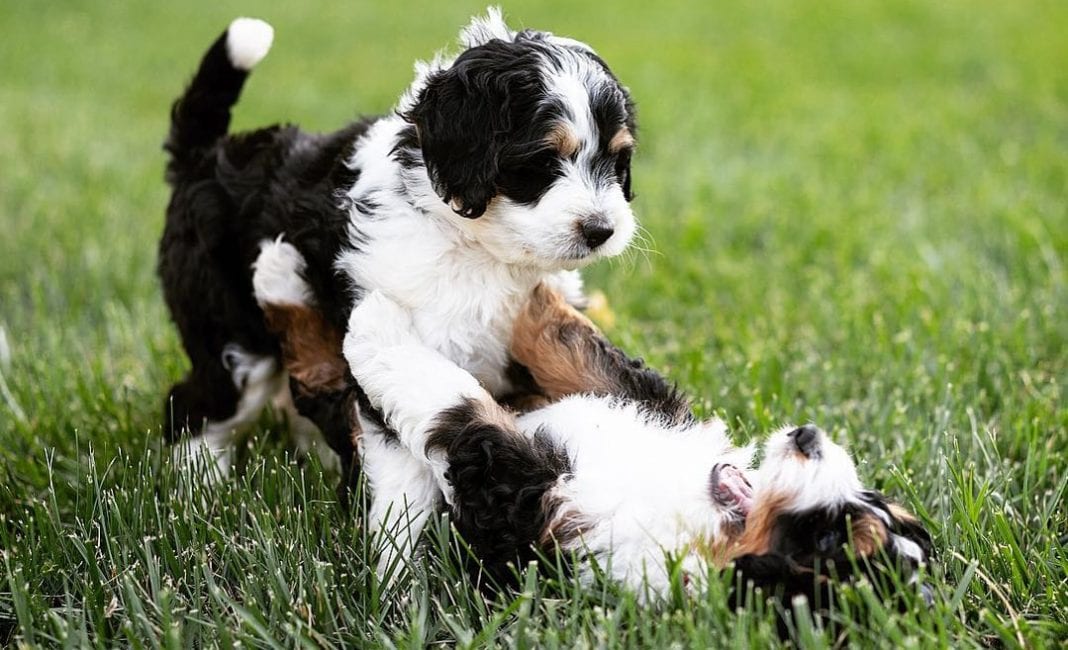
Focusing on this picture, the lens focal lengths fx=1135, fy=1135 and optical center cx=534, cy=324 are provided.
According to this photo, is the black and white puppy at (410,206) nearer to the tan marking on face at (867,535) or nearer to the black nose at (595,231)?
the black nose at (595,231)

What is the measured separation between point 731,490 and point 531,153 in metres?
0.93

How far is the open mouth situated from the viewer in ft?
8.51

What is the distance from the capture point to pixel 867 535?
2391mm

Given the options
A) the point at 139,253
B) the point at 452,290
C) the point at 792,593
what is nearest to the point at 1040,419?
the point at 792,593

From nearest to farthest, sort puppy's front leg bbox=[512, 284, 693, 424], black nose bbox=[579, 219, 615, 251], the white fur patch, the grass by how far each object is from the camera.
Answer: the grass
black nose bbox=[579, 219, 615, 251]
puppy's front leg bbox=[512, 284, 693, 424]
the white fur patch

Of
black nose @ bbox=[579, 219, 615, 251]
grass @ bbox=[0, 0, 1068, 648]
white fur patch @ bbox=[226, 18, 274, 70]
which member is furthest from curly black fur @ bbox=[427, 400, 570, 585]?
white fur patch @ bbox=[226, 18, 274, 70]

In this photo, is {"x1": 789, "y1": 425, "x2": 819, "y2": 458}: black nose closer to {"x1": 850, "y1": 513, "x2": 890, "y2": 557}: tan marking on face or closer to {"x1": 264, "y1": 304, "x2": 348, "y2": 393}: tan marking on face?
{"x1": 850, "y1": 513, "x2": 890, "y2": 557}: tan marking on face

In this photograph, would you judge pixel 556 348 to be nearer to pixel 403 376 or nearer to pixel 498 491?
pixel 403 376

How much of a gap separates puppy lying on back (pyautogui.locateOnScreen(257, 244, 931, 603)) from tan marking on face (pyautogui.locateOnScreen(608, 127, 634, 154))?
471mm

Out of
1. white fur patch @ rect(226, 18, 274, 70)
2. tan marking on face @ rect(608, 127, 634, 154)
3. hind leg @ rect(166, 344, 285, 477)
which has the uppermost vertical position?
white fur patch @ rect(226, 18, 274, 70)

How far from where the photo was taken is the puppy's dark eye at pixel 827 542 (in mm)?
2385

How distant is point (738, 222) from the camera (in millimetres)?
5938

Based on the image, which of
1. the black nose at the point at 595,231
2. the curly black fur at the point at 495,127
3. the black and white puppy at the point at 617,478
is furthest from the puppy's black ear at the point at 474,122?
the black and white puppy at the point at 617,478

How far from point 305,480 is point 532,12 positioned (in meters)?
10.0
